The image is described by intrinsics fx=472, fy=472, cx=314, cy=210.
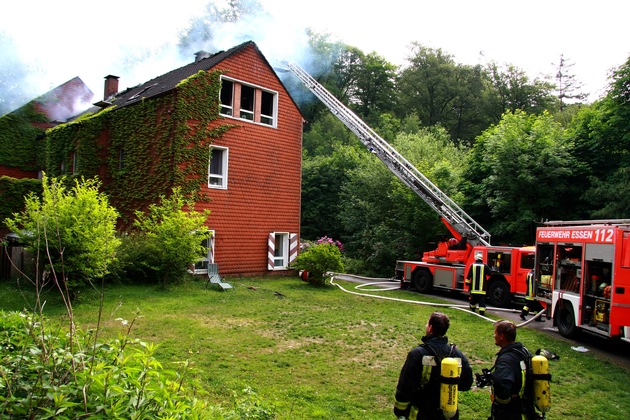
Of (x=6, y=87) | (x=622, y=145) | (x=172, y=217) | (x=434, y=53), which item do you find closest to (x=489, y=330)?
(x=172, y=217)

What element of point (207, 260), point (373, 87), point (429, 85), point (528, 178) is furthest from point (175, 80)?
point (429, 85)

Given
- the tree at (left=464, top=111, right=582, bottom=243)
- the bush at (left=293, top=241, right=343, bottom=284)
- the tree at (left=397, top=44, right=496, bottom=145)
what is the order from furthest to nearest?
1. the tree at (left=397, top=44, right=496, bottom=145)
2. the tree at (left=464, top=111, right=582, bottom=243)
3. the bush at (left=293, top=241, right=343, bottom=284)

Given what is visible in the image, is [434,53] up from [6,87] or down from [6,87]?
up

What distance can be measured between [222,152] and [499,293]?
11.4 m

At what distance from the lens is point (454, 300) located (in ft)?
53.3

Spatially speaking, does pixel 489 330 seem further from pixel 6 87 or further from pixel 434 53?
pixel 434 53

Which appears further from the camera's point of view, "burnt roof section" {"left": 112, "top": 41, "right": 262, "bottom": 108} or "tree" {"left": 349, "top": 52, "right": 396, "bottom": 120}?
"tree" {"left": 349, "top": 52, "right": 396, "bottom": 120}

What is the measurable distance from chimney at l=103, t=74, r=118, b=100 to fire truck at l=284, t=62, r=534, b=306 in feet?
46.8

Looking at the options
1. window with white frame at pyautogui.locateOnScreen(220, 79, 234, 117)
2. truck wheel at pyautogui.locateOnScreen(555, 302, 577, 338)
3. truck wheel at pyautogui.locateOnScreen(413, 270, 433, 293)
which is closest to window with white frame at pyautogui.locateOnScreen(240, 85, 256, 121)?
window with white frame at pyautogui.locateOnScreen(220, 79, 234, 117)

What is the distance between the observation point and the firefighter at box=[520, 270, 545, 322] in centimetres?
1269

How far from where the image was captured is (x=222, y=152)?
18656 millimetres

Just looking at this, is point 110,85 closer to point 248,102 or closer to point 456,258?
point 248,102

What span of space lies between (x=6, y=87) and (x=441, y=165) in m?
29.1

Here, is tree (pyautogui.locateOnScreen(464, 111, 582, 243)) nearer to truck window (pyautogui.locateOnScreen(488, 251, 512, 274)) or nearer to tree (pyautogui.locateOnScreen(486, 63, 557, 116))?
truck window (pyautogui.locateOnScreen(488, 251, 512, 274))
